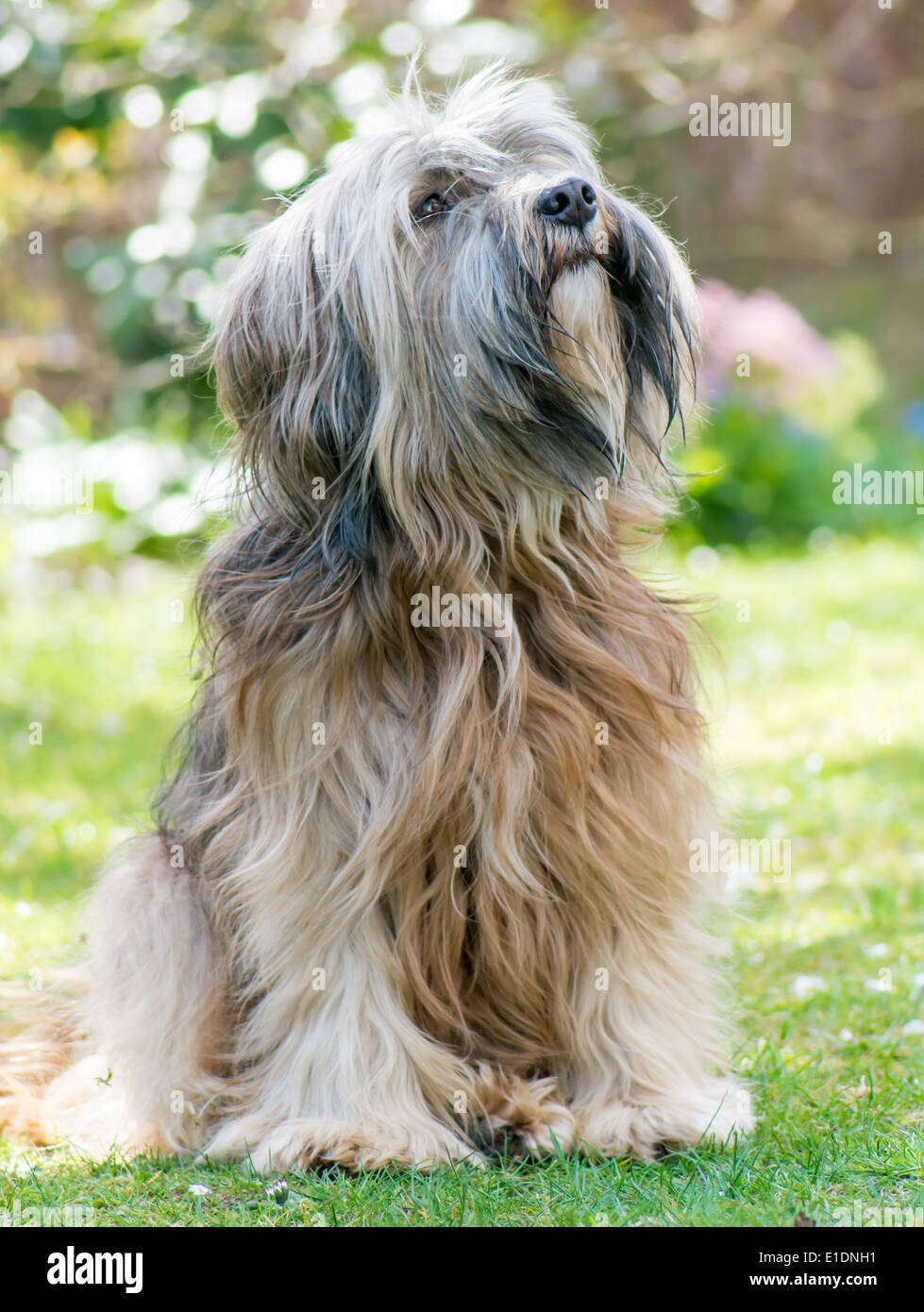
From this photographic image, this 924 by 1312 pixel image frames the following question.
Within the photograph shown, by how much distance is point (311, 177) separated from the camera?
6945mm

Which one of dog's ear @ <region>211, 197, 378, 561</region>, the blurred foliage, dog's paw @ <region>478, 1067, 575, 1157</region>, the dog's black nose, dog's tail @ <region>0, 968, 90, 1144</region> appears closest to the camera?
the dog's black nose

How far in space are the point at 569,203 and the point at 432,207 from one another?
0.98 ft

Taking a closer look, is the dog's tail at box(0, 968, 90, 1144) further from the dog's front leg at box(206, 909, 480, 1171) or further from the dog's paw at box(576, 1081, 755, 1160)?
the dog's paw at box(576, 1081, 755, 1160)

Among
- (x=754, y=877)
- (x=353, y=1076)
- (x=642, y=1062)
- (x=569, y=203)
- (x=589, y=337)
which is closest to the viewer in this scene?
(x=569, y=203)

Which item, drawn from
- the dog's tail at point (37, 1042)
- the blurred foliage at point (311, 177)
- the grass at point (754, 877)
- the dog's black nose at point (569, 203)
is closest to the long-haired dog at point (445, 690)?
the dog's black nose at point (569, 203)

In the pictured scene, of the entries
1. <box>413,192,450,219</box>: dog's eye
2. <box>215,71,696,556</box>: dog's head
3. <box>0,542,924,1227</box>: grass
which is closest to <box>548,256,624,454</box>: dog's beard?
<box>215,71,696,556</box>: dog's head

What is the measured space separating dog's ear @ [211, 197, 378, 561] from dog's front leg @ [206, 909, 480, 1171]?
84 cm

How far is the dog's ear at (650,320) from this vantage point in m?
3.03

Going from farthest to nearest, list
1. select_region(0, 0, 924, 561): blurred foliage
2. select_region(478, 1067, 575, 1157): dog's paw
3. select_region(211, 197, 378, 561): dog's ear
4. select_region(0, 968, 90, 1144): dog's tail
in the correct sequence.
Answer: select_region(0, 0, 924, 561): blurred foliage < select_region(0, 968, 90, 1144): dog's tail < select_region(478, 1067, 575, 1157): dog's paw < select_region(211, 197, 378, 561): dog's ear

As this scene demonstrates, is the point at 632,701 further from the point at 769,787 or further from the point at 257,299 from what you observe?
the point at 769,787

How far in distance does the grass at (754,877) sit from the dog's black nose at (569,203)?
1124mm

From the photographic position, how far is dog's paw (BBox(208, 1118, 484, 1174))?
302 cm

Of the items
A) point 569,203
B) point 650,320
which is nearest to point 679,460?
point 650,320

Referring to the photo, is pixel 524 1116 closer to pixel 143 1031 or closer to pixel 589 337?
pixel 143 1031
